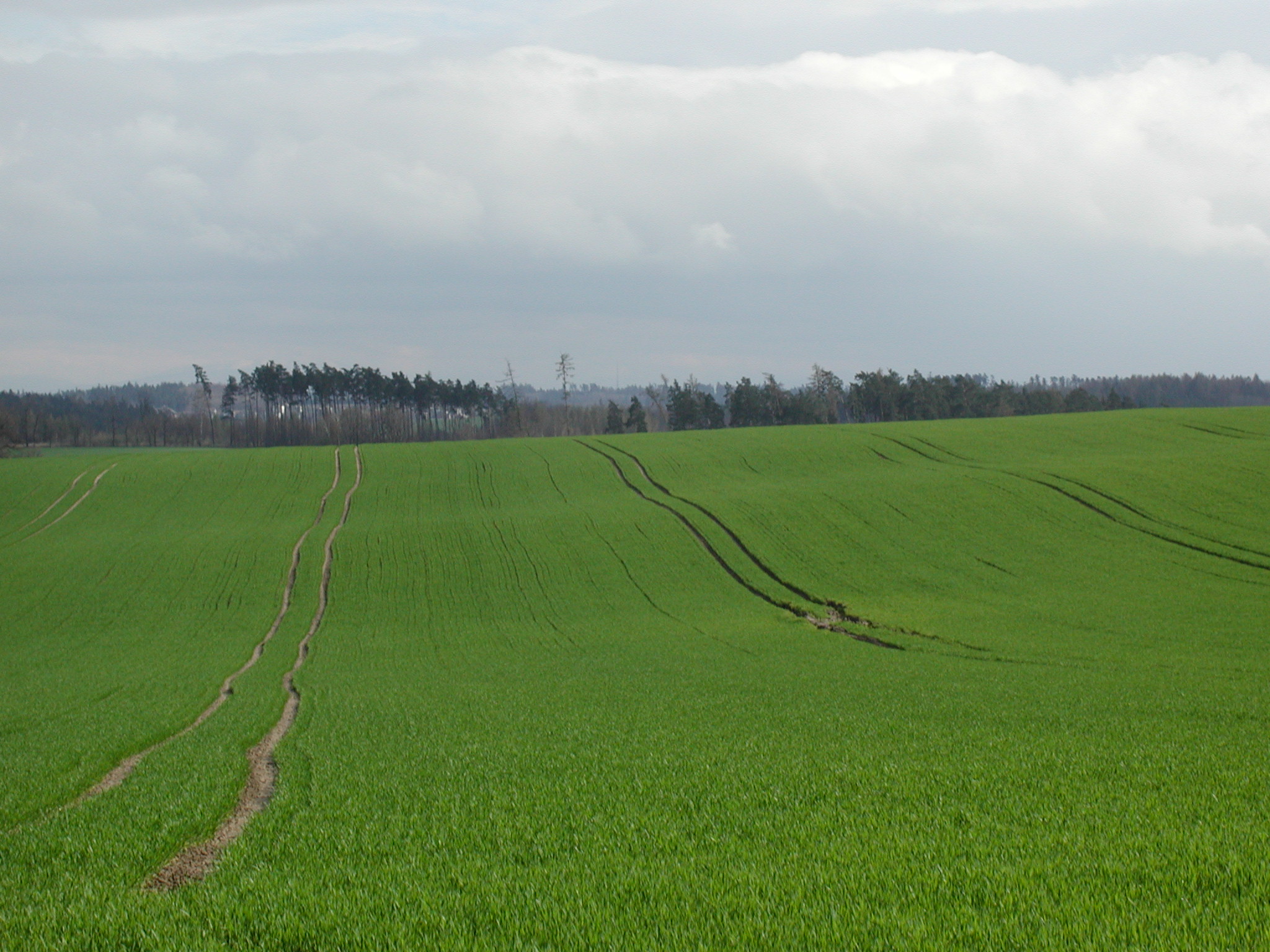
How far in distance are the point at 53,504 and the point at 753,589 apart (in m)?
62.0

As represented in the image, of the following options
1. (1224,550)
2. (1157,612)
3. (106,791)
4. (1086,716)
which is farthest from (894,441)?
(106,791)

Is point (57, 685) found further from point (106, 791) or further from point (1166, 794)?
point (1166, 794)

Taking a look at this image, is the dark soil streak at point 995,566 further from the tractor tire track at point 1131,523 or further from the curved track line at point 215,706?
the curved track line at point 215,706

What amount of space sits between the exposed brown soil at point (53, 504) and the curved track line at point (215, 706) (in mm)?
24384

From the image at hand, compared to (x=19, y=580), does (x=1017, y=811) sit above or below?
above

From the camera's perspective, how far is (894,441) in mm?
81938

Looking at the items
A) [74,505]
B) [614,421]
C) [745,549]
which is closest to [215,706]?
[745,549]

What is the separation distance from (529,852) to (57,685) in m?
28.0

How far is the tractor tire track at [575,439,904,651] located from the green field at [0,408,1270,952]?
419 mm

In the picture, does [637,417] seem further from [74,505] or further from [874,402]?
[74,505]

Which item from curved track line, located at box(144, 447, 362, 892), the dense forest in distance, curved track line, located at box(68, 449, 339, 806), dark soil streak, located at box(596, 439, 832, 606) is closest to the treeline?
the dense forest in distance

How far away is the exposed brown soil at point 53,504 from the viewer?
209 ft

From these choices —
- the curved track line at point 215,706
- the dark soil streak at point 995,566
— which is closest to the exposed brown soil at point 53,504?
the curved track line at point 215,706

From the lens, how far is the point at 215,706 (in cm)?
2375
